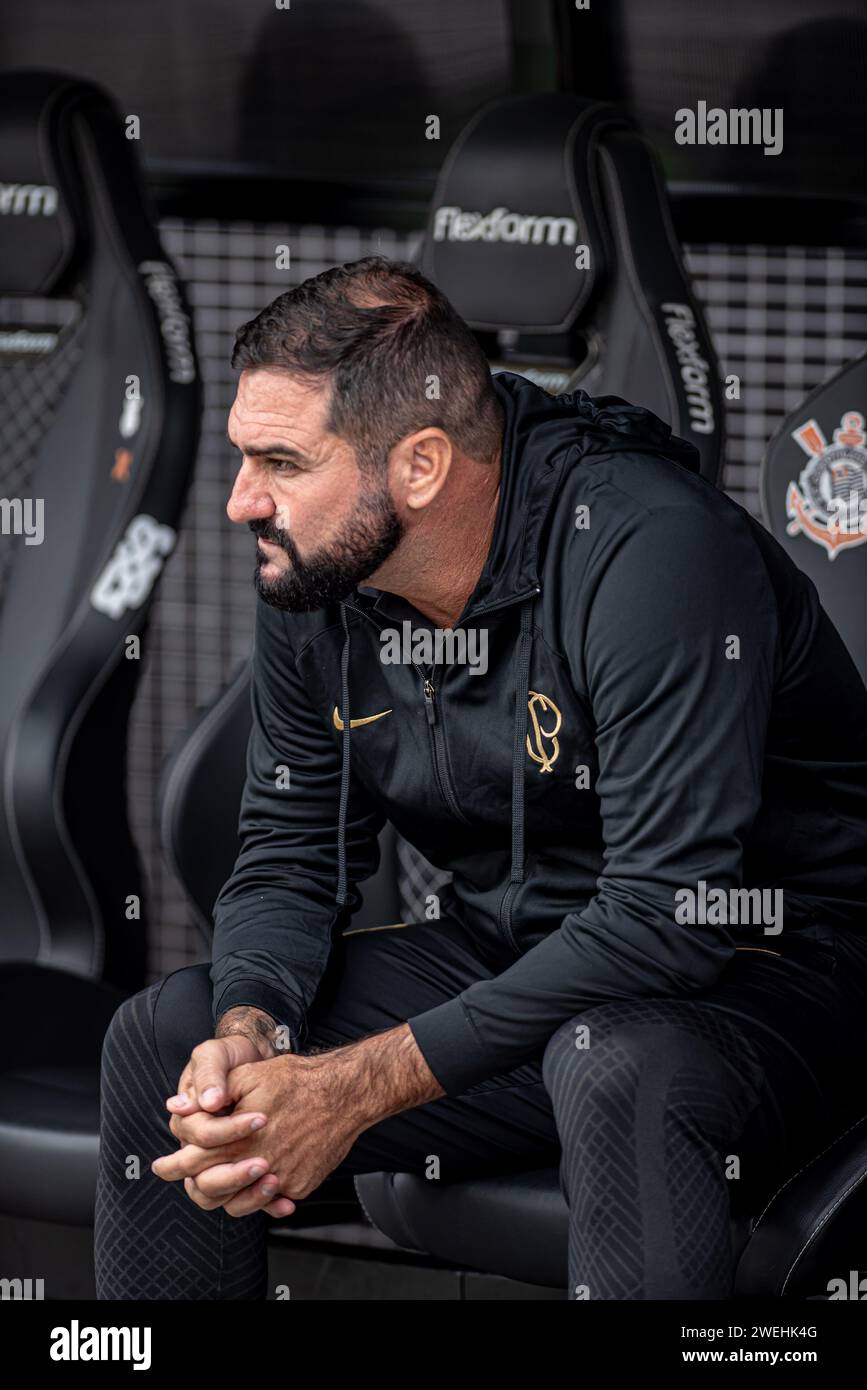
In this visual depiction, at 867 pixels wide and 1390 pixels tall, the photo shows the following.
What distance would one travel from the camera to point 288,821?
157 cm

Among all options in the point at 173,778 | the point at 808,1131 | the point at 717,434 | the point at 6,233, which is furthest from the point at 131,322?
the point at 808,1131

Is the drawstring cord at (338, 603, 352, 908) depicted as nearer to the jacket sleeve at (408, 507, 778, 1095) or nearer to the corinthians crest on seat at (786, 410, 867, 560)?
the jacket sleeve at (408, 507, 778, 1095)

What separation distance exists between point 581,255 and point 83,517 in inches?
25.2

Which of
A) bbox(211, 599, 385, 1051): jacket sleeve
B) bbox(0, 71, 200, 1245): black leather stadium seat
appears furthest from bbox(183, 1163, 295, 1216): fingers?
bbox(0, 71, 200, 1245): black leather stadium seat

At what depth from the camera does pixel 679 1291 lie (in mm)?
1179

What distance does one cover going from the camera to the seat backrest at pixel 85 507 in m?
2.01

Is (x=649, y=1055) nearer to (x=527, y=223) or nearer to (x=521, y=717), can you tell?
(x=521, y=717)

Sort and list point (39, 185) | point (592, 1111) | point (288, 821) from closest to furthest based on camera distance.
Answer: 1. point (592, 1111)
2. point (288, 821)
3. point (39, 185)

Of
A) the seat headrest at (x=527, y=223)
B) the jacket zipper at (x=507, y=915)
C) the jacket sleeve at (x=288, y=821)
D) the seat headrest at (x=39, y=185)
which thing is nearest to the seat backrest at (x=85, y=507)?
the seat headrest at (x=39, y=185)

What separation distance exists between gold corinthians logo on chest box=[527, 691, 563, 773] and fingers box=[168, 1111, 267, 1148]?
1.08 ft

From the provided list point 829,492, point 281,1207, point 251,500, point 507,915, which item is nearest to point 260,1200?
point 281,1207

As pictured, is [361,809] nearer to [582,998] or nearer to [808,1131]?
[582,998]

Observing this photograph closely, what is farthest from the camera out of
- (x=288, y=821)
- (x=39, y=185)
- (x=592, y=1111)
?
(x=39, y=185)

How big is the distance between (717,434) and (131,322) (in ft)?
2.20
